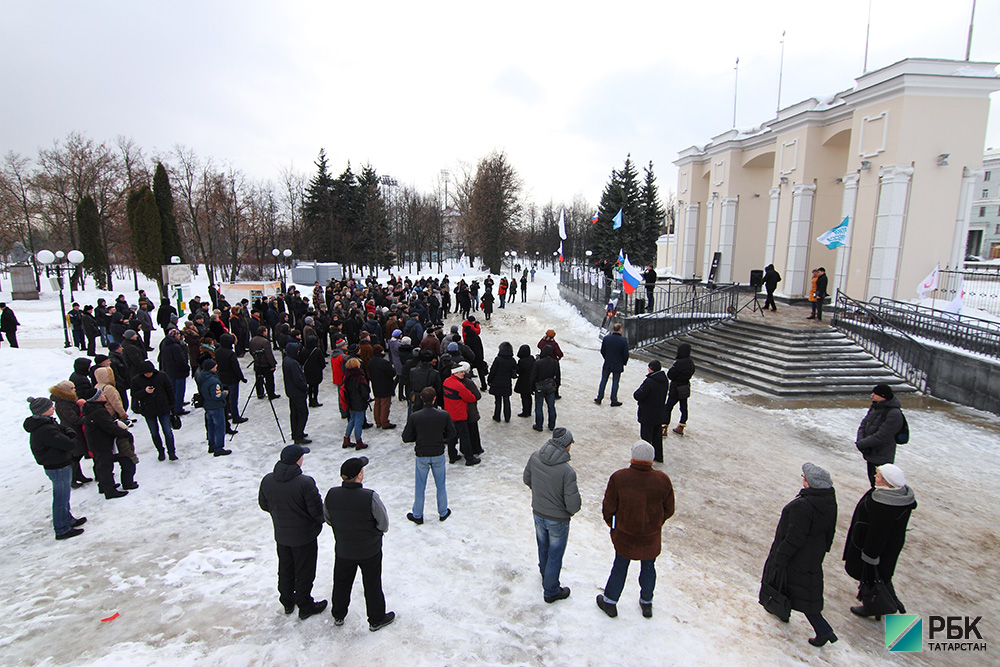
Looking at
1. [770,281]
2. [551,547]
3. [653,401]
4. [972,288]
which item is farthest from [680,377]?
[972,288]

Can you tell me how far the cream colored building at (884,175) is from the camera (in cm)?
1409

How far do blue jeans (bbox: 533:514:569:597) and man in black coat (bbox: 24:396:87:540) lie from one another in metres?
5.60

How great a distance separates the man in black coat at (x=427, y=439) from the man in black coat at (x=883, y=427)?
5.33 meters

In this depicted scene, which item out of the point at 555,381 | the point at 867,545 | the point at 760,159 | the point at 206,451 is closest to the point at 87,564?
the point at 206,451

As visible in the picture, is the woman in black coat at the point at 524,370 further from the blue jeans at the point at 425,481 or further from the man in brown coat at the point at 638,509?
the man in brown coat at the point at 638,509

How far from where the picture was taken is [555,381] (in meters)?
9.16

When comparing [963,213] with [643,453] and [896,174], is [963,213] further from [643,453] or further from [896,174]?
[643,453]

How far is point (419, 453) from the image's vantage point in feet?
18.9

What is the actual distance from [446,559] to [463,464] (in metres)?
2.59

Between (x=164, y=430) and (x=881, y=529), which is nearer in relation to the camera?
(x=881, y=529)

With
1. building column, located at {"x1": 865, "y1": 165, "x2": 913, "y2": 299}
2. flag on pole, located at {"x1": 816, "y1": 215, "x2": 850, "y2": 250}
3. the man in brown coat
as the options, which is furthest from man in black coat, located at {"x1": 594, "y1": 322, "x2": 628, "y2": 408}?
building column, located at {"x1": 865, "y1": 165, "x2": 913, "y2": 299}

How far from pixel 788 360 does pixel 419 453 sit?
11.8m

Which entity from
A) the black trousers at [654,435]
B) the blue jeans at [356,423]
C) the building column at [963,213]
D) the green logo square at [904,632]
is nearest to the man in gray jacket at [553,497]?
the green logo square at [904,632]

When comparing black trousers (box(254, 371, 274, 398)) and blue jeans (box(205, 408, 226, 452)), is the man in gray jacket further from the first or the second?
black trousers (box(254, 371, 274, 398))
